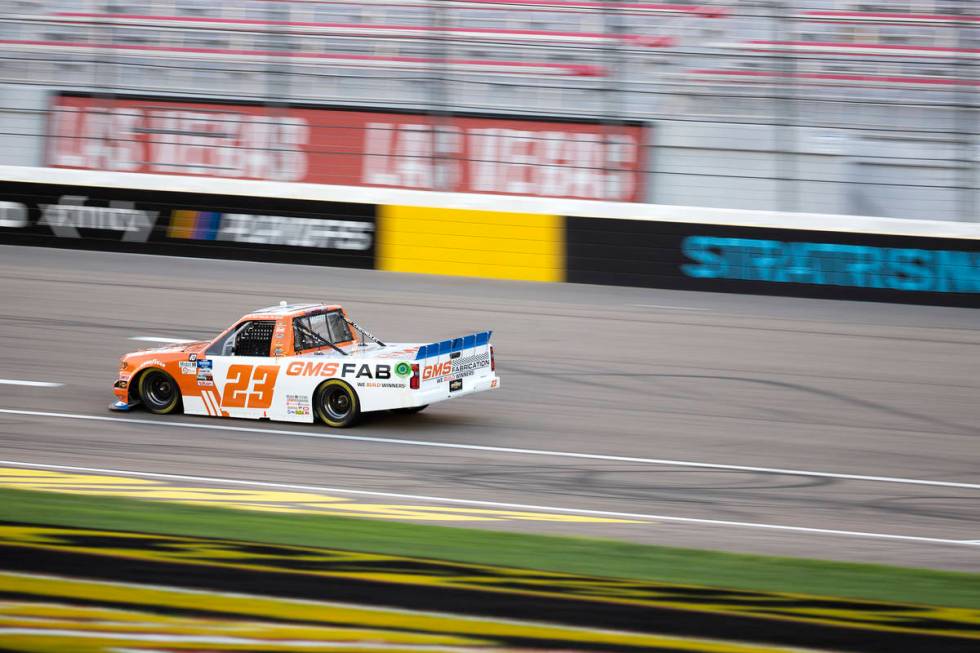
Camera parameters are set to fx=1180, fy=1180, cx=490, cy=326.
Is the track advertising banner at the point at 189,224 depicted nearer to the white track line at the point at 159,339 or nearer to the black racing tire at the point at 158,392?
the white track line at the point at 159,339

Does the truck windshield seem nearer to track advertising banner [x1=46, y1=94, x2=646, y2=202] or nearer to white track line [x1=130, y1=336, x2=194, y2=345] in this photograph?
white track line [x1=130, y1=336, x2=194, y2=345]

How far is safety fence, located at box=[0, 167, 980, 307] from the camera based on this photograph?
16.6 metres

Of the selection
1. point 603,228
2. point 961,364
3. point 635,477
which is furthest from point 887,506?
point 603,228

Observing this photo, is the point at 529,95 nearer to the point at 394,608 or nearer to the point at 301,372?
the point at 301,372

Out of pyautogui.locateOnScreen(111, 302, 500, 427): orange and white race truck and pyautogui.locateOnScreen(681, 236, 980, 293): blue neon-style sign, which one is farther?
pyautogui.locateOnScreen(681, 236, 980, 293): blue neon-style sign

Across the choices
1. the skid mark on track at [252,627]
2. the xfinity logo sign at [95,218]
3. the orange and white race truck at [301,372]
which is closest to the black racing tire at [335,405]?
the orange and white race truck at [301,372]

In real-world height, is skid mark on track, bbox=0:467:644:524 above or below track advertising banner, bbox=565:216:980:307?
below

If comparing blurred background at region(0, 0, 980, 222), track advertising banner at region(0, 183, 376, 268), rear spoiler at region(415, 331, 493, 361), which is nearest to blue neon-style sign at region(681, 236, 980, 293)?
blurred background at region(0, 0, 980, 222)

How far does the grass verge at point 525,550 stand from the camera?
625 cm

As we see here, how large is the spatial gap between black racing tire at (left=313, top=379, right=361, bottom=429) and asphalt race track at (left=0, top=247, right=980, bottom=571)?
226 mm

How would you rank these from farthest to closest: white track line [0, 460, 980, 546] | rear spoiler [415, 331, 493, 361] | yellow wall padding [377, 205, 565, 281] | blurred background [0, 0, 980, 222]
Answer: blurred background [0, 0, 980, 222], yellow wall padding [377, 205, 565, 281], rear spoiler [415, 331, 493, 361], white track line [0, 460, 980, 546]

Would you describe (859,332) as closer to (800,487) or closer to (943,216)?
(943,216)

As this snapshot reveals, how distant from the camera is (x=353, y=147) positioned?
22.6 meters

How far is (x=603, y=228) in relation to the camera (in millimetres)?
Result: 17562
